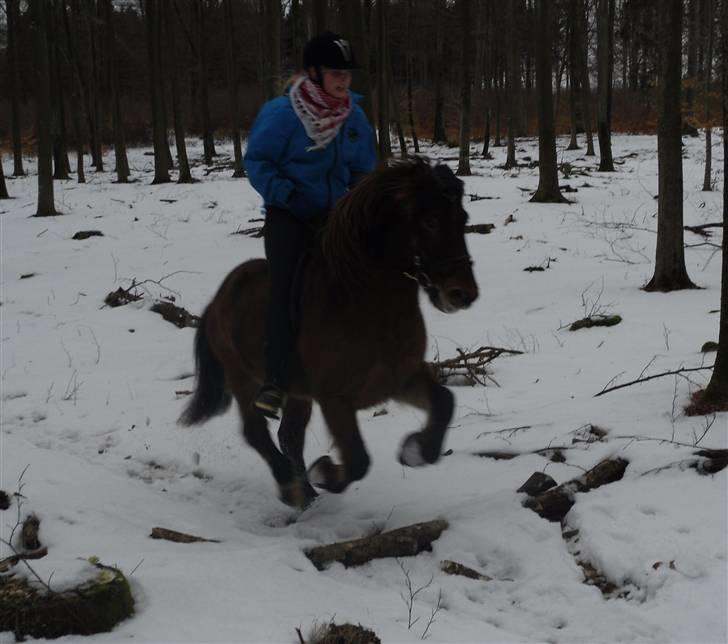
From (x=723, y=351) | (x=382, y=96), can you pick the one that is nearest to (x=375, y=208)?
(x=723, y=351)

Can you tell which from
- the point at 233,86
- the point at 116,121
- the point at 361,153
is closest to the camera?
the point at 361,153

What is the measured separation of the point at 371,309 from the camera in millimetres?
3482

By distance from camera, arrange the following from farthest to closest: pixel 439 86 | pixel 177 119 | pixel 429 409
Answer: pixel 439 86 < pixel 177 119 < pixel 429 409

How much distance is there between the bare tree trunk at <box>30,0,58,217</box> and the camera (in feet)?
54.6

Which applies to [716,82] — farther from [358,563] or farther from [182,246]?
[358,563]

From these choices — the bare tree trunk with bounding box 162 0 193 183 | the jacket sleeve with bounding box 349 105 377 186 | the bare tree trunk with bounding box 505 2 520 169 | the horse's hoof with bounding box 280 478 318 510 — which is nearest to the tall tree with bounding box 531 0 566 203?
the bare tree trunk with bounding box 505 2 520 169

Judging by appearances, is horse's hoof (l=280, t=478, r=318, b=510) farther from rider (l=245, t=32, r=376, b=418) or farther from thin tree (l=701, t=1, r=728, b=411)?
thin tree (l=701, t=1, r=728, b=411)

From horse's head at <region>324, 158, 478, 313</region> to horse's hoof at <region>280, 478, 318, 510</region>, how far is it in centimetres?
160

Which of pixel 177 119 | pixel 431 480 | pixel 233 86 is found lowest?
pixel 431 480

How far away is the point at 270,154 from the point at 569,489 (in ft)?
8.41

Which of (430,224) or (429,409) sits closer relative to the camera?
(430,224)

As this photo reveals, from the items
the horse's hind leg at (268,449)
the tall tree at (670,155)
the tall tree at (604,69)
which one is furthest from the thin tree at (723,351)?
the tall tree at (604,69)

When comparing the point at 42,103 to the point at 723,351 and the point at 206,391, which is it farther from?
the point at 723,351

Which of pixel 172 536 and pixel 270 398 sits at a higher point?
pixel 270 398
